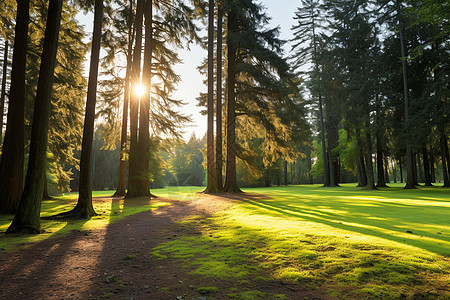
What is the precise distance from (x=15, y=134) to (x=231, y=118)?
11.7 meters

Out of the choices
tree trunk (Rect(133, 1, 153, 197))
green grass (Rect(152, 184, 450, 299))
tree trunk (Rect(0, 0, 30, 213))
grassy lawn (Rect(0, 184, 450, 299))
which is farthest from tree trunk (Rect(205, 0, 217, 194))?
green grass (Rect(152, 184, 450, 299))

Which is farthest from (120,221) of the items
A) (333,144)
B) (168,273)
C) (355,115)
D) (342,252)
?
(333,144)

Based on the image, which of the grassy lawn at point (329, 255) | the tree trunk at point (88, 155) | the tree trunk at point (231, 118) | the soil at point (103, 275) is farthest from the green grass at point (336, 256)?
the tree trunk at point (231, 118)

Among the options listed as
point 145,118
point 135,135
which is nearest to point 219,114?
point 145,118

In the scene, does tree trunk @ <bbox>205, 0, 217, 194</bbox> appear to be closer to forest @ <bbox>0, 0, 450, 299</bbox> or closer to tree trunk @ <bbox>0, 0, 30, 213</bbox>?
forest @ <bbox>0, 0, 450, 299</bbox>

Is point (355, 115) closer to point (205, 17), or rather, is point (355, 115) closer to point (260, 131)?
point (260, 131)

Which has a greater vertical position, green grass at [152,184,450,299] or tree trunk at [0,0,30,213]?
tree trunk at [0,0,30,213]

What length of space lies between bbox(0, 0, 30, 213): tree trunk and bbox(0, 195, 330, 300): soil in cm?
554

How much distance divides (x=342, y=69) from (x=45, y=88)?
90.8ft

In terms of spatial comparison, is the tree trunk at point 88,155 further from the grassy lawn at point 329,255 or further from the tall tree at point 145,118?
the tall tree at point 145,118

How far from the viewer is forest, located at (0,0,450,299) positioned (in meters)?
3.89

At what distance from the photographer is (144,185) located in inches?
558

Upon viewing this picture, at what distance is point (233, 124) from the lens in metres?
17.2

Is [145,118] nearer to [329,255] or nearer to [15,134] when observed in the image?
[15,134]
